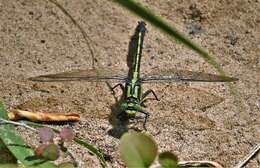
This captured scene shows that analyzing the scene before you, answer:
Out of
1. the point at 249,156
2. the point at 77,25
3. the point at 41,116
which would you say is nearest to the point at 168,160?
the point at 249,156

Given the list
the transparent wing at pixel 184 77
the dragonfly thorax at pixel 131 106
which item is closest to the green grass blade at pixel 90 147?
the dragonfly thorax at pixel 131 106

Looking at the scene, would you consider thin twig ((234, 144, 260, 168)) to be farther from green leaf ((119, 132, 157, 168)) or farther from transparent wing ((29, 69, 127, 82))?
green leaf ((119, 132, 157, 168))

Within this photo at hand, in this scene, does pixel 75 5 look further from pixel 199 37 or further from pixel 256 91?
pixel 256 91

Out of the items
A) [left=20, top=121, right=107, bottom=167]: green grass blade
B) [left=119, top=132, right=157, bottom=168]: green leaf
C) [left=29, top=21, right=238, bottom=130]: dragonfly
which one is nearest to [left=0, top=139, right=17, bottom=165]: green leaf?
[left=20, top=121, right=107, bottom=167]: green grass blade

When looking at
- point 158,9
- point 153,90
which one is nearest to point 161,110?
point 153,90

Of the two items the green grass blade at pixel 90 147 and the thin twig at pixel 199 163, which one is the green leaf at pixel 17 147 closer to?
the green grass blade at pixel 90 147

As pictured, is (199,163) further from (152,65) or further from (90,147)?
(152,65)
